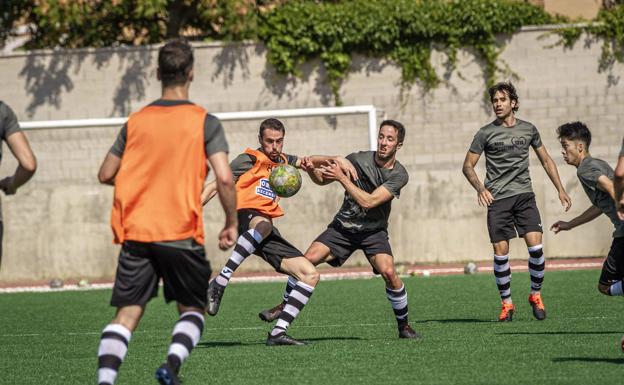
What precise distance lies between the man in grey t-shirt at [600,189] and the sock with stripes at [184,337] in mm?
3723

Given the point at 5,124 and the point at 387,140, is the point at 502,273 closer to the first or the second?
the point at 387,140

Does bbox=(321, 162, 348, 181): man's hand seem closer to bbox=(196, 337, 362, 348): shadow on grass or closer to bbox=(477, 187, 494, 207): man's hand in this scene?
bbox=(196, 337, 362, 348): shadow on grass

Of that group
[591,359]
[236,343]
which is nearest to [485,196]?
[236,343]

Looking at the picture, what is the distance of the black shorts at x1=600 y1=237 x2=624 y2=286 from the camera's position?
8438 mm

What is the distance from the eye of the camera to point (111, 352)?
602 cm

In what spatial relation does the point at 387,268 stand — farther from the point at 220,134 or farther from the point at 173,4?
the point at 173,4

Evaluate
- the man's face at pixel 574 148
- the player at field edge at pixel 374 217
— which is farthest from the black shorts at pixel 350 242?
the man's face at pixel 574 148

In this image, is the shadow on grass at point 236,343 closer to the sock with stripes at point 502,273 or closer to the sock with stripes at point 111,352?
the sock with stripes at point 502,273

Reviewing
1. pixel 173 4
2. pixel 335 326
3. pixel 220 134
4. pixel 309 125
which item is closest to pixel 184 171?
pixel 220 134

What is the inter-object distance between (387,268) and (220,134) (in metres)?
Answer: 3.68

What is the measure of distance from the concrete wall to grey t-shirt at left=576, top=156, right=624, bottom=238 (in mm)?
9722

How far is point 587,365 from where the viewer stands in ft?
24.3

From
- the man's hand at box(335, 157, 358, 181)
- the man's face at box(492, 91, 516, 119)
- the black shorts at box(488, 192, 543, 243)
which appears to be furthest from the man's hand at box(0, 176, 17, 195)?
the black shorts at box(488, 192, 543, 243)

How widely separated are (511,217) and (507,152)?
0.66 m
